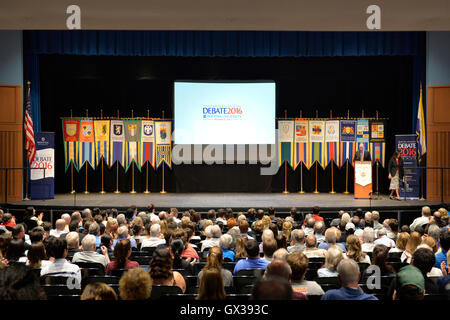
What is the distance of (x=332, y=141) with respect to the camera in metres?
15.7

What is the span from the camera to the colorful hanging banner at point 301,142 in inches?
620

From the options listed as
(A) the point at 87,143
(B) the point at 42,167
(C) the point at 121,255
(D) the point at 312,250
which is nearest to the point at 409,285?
(D) the point at 312,250

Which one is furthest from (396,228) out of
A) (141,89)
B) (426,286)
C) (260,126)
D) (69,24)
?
(141,89)

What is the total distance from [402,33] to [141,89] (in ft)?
26.0

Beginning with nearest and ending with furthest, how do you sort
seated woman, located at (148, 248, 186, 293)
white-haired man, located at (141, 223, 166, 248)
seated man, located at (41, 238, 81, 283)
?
seated woman, located at (148, 248, 186, 293) → seated man, located at (41, 238, 81, 283) → white-haired man, located at (141, 223, 166, 248)

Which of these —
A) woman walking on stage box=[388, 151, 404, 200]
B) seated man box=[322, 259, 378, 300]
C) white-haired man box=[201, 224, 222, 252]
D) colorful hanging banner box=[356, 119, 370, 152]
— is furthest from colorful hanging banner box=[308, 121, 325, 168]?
seated man box=[322, 259, 378, 300]

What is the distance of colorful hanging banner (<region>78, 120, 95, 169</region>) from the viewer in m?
15.7

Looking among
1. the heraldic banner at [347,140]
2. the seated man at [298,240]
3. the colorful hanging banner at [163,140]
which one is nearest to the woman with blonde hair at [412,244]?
the seated man at [298,240]

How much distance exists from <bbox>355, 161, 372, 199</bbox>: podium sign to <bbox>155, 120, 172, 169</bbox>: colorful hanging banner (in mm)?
5724

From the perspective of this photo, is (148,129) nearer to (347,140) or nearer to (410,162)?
(347,140)

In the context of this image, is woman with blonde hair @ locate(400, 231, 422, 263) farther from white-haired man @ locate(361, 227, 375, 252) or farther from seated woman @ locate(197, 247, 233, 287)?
seated woman @ locate(197, 247, 233, 287)

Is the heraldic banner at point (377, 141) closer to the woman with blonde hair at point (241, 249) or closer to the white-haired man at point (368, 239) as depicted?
the white-haired man at point (368, 239)

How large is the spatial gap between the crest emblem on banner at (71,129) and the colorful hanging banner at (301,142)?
22.5 ft

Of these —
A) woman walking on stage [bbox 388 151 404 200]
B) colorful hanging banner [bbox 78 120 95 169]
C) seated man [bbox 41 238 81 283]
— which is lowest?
seated man [bbox 41 238 81 283]
